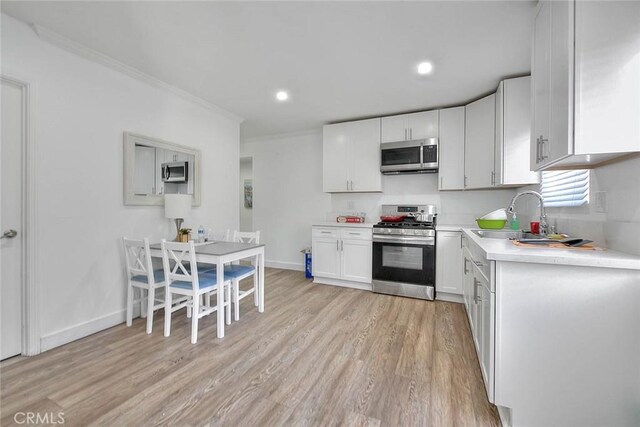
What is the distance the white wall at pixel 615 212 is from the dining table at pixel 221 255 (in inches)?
102

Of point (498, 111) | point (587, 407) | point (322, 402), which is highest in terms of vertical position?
point (498, 111)

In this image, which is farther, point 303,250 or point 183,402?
point 303,250

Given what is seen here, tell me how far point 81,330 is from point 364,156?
3.71m

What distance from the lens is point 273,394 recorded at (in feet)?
5.40

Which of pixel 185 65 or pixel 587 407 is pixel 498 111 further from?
pixel 185 65

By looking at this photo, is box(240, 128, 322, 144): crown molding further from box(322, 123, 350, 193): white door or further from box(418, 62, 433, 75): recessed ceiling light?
box(418, 62, 433, 75): recessed ceiling light

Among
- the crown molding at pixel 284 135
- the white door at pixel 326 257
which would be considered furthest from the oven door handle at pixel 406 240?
the crown molding at pixel 284 135

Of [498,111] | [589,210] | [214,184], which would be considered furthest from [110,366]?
[498,111]

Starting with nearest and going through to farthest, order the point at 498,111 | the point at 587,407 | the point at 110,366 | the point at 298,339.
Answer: the point at 587,407 → the point at 110,366 → the point at 298,339 → the point at 498,111

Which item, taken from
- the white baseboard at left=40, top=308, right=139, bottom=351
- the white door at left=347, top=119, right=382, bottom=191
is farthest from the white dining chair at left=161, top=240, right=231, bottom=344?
the white door at left=347, top=119, right=382, bottom=191

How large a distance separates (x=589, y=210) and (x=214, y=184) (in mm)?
3756

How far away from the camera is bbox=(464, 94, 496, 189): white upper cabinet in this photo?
3.04m

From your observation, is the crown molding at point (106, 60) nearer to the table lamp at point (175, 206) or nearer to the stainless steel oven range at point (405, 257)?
the table lamp at point (175, 206)

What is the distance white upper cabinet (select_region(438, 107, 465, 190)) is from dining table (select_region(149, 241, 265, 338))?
100 inches
